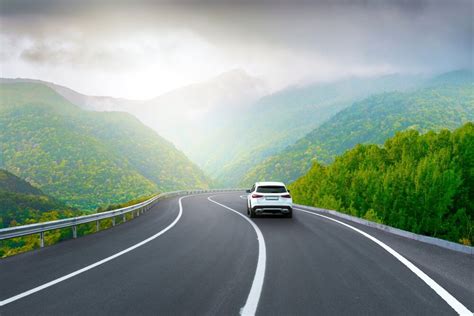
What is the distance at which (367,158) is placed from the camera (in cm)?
11044

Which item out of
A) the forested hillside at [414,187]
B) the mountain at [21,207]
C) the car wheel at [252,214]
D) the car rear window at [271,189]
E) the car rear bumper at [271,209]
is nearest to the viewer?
the car rear bumper at [271,209]

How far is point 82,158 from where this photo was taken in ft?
490

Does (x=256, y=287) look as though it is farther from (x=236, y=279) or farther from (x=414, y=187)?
(x=414, y=187)

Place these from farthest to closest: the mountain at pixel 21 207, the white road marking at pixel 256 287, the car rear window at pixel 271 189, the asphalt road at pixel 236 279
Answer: the mountain at pixel 21 207
the car rear window at pixel 271 189
the asphalt road at pixel 236 279
the white road marking at pixel 256 287

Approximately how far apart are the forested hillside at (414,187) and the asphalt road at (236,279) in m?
67.8

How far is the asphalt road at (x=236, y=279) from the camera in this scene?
18.8 feet

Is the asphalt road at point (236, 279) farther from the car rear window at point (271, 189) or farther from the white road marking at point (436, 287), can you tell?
the car rear window at point (271, 189)

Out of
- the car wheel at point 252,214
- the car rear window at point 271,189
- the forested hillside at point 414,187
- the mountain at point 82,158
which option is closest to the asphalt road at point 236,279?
the car wheel at point 252,214

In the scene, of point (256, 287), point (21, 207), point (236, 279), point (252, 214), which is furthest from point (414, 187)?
point (256, 287)

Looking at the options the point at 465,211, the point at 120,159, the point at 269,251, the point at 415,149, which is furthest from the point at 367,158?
the point at 269,251

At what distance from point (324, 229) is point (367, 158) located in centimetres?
9880

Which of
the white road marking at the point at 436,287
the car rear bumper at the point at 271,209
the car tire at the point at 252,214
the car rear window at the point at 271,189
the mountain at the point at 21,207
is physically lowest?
the mountain at the point at 21,207

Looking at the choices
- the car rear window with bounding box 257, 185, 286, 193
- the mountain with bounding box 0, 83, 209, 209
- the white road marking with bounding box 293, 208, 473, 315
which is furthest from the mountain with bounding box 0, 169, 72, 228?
the white road marking with bounding box 293, 208, 473, 315

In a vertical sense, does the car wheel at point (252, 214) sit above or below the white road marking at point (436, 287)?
below
